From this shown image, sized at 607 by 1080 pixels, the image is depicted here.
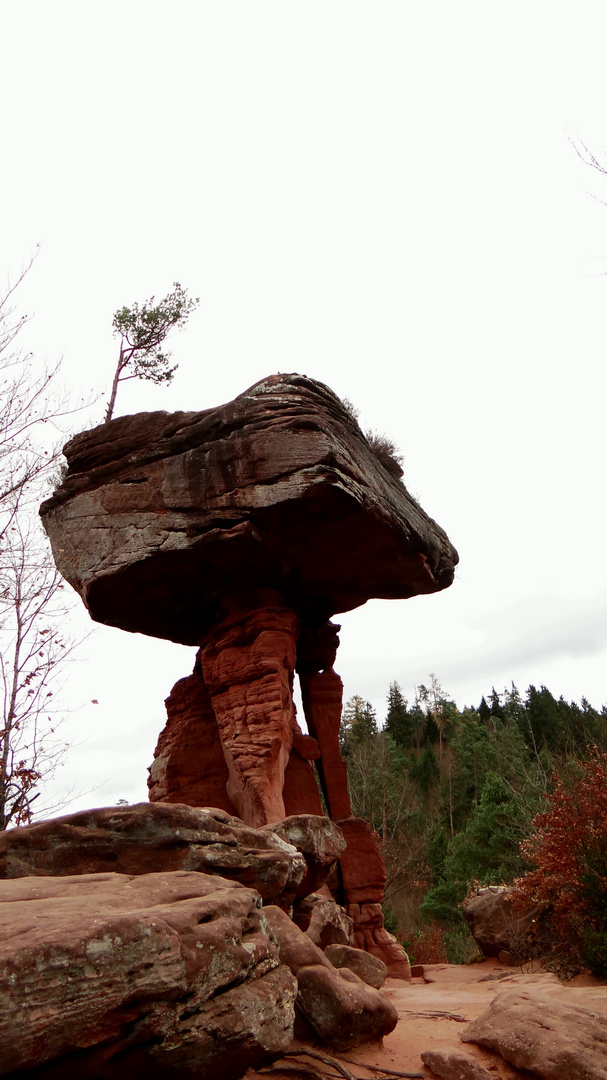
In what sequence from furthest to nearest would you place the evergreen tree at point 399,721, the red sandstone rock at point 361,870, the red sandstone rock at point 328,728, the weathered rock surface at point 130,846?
the evergreen tree at point 399,721 → the red sandstone rock at point 328,728 → the red sandstone rock at point 361,870 → the weathered rock surface at point 130,846

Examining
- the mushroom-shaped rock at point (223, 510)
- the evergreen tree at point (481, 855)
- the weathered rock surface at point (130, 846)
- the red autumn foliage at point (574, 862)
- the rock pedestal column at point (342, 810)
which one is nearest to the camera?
the weathered rock surface at point (130, 846)

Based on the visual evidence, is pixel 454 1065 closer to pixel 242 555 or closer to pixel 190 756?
pixel 242 555

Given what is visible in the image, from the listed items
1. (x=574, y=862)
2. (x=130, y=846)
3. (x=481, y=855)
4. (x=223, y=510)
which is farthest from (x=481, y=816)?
(x=130, y=846)

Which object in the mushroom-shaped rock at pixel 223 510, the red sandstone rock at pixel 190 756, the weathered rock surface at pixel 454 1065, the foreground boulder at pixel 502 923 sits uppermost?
the mushroom-shaped rock at pixel 223 510

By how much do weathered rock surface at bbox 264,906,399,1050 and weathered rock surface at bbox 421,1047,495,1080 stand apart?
0.51 metres

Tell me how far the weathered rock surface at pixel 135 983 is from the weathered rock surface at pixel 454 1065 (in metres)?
1.90

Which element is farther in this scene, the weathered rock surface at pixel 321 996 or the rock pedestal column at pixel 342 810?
the rock pedestal column at pixel 342 810

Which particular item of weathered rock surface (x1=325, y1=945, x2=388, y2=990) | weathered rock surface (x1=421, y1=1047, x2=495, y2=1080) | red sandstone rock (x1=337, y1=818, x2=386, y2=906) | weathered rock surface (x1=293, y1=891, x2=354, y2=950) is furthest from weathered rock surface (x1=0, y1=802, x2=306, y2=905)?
red sandstone rock (x1=337, y1=818, x2=386, y2=906)

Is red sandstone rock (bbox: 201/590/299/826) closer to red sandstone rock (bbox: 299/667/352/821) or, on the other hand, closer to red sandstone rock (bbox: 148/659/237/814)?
red sandstone rock (bbox: 148/659/237/814)

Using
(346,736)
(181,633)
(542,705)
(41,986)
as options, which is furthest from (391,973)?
(542,705)

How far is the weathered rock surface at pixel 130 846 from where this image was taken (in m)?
5.01

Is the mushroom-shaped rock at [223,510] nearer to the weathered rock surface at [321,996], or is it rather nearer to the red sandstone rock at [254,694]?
the red sandstone rock at [254,694]

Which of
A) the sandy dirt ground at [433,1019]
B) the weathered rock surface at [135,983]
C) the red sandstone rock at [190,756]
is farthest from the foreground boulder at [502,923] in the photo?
the weathered rock surface at [135,983]

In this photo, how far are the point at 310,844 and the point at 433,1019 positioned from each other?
2.37m
